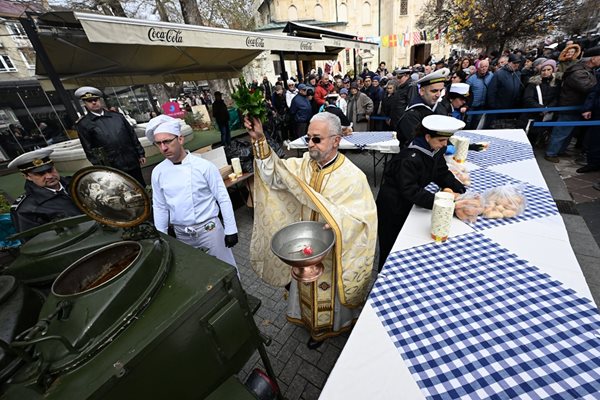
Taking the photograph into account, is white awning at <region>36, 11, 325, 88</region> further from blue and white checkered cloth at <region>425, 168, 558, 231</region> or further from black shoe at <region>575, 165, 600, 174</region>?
black shoe at <region>575, 165, 600, 174</region>

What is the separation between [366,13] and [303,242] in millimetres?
44751

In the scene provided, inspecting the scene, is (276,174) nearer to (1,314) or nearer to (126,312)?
(126,312)

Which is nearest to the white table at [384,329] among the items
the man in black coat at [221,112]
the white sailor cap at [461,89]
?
the white sailor cap at [461,89]

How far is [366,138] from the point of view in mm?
5891

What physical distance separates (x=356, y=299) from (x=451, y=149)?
9.13ft

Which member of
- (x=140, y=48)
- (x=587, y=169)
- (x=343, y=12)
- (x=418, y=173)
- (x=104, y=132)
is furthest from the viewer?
(x=343, y=12)

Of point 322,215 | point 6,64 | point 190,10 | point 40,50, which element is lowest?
point 322,215

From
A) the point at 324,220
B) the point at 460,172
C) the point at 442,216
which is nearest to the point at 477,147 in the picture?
the point at 460,172

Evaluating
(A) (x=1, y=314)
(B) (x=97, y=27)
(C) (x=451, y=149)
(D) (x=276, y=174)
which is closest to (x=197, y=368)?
(A) (x=1, y=314)

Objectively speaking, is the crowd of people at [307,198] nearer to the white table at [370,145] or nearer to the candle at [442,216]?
the candle at [442,216]

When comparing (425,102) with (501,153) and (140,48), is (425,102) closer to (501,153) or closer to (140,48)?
(501,153)

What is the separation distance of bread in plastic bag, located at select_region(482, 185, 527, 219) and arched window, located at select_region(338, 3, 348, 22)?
42136mm

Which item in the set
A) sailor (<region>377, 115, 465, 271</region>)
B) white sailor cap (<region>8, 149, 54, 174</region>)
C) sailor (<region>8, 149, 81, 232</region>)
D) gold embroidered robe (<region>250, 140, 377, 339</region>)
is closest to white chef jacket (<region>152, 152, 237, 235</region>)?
gold embroidered robe (<region>250, 140, 377, 339</region>)

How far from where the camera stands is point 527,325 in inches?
52.7
